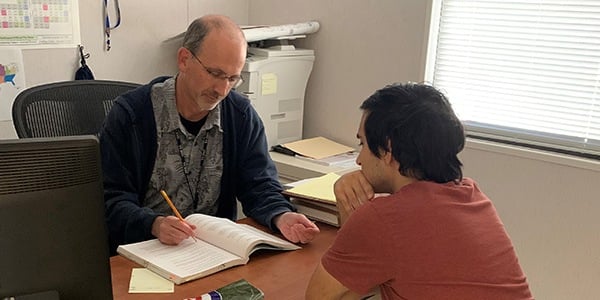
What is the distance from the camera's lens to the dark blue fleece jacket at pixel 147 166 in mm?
1677

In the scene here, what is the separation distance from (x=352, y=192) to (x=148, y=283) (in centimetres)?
53

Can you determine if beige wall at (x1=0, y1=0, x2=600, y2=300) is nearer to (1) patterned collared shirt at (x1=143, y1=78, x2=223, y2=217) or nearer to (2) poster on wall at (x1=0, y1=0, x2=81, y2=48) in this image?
(2) poster on wall at (x1=0, y1=0, x2=81, y2=48)

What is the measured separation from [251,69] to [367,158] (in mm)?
1528

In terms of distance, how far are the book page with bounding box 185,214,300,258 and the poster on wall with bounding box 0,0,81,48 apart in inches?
48.6

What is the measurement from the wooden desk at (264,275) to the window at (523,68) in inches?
50.6

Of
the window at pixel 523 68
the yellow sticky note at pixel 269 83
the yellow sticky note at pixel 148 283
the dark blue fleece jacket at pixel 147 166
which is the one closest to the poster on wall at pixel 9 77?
the dark blue fleece jacket at pixel 147 166

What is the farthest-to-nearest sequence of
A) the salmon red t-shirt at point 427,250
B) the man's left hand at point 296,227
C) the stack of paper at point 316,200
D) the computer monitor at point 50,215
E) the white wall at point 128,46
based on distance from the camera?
the white wall at point 128,46, the stack of paper at point 316,200, the man's left hand at point 296,227, the salmon red t-shirt at point 427,250, the computer monitor at point 50,215

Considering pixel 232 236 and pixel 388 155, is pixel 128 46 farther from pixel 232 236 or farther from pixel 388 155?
pixel 388 155

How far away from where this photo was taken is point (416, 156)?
1205mm

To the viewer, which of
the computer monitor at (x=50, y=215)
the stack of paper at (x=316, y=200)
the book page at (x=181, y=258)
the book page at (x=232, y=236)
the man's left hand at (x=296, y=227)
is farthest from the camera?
the stack of paper at (x=316, y=200)

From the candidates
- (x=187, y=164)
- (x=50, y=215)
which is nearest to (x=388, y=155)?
(x=50, y=215)

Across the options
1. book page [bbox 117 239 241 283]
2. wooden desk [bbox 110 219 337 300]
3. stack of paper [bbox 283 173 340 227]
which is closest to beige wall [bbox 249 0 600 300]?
stack of paper [bbox 283 173 340 227]

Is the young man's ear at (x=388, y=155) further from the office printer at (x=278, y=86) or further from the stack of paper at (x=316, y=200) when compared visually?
the office printer at (x=278, y=86)

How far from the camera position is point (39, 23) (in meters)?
2.38
